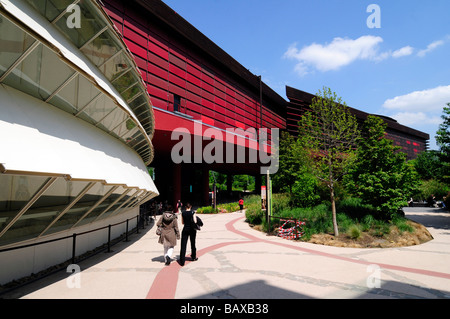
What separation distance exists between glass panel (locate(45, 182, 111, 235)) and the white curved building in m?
0.03

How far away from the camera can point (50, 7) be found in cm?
495

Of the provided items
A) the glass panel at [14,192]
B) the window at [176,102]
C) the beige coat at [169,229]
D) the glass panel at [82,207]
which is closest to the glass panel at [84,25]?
the glass panel at [14,192]

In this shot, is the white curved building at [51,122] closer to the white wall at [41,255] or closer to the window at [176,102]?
the white wall at [41,255]

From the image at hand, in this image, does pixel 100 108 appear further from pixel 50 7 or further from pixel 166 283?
pixel 166 283

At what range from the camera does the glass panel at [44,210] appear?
17.6ft

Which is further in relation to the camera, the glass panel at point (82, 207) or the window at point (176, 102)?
the window at point (176, 102)

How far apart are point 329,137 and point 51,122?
497 inches

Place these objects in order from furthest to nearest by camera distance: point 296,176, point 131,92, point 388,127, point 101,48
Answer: point 388,127 → point 296,176 → point 131,92 → point 101,48

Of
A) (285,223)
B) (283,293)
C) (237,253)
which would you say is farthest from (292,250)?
(283,293)

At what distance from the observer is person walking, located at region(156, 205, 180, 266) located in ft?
23.5

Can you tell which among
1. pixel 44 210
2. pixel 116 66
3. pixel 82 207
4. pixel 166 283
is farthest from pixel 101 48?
pixel 166 283

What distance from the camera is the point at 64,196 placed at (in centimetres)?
614

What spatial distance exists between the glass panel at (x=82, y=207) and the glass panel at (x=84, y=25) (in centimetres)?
399

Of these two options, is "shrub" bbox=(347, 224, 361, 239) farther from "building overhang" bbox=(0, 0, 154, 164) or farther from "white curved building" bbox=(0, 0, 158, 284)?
"building overhang" bbox=(0, 0, 154, 164)
